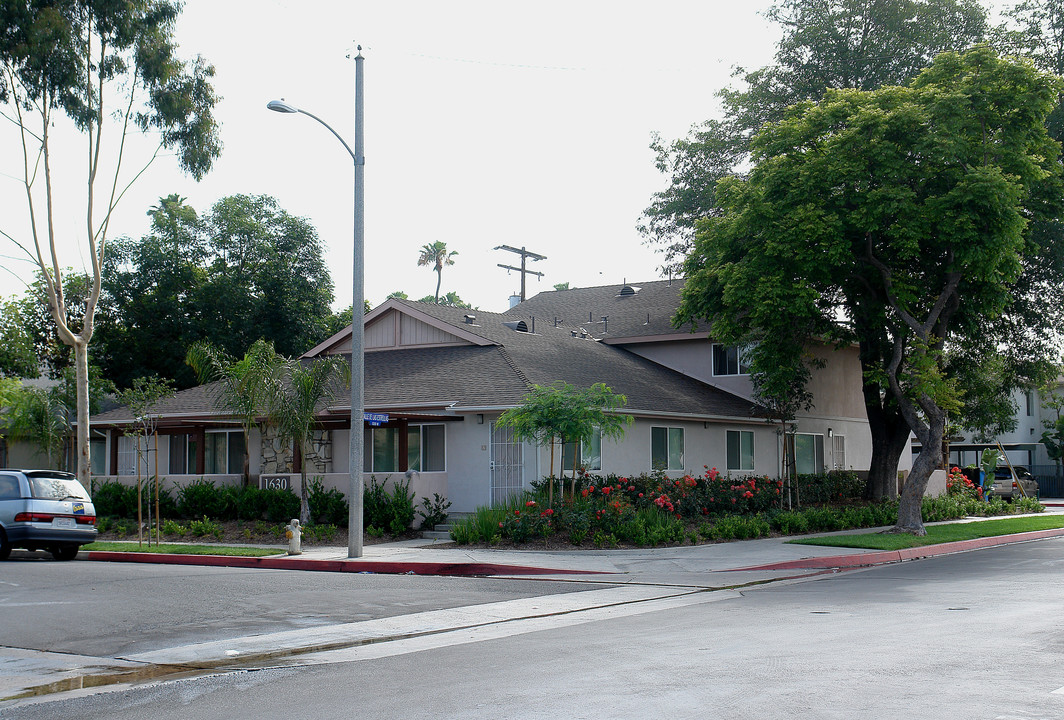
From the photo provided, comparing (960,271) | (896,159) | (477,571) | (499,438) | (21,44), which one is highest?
(21,44)

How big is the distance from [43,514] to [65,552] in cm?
150

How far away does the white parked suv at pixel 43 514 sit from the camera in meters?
19.5

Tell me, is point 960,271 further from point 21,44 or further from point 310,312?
point 310,312

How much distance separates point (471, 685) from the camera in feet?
26.2

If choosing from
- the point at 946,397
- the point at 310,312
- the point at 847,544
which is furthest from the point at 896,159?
the point at 310,312

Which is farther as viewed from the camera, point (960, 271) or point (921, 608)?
point (960, 271)

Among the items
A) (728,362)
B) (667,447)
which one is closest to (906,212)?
(667,447)

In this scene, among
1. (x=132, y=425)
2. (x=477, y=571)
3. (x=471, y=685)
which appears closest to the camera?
(x=471, y=685)

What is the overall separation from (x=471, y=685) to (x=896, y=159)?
58.5 ft

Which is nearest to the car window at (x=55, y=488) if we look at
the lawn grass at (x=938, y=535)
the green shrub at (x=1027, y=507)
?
the lawn grass at (x=938, y=535)

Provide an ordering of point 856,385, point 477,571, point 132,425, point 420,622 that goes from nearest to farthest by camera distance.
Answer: point 420,622 < point 477,571 < point 132,425 < point 856,385

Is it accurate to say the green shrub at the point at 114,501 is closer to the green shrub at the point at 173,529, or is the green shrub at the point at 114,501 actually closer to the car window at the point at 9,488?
the green shrub at the point at 173,529

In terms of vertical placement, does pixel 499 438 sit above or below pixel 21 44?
below

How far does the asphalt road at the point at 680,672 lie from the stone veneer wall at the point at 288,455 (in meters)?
15.8
